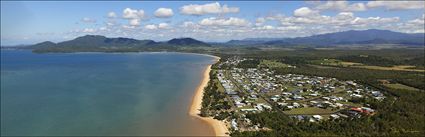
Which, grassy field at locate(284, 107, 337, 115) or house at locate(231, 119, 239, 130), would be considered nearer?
house at locate(231, 119, 239, 130)

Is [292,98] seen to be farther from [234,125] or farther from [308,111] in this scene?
[234,125]

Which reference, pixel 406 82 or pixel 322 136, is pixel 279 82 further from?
pixel 322 136

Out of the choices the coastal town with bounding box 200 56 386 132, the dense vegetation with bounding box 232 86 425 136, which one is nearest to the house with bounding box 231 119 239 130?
the coastal town with bounding box 200 56 386 132

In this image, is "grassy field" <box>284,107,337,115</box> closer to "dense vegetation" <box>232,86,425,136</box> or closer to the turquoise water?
"dense vegetation" <box>232,86,425,136</box>

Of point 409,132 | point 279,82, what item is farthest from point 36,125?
point 279,82

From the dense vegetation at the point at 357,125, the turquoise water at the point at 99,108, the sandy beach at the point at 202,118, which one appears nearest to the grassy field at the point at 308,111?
the dense vegetation at the point at 357,125

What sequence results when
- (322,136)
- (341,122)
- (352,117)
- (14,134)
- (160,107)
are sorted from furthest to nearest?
(160,107)
(352,117)
(341,122)
(14,134)
(322,136)

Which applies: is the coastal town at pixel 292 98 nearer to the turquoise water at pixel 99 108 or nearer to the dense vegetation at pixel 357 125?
the dense vegetation at pixel 357 125

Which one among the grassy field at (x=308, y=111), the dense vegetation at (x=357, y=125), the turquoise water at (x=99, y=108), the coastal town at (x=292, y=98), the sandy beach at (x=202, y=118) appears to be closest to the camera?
the dense vegetation at (x=357, y=125)

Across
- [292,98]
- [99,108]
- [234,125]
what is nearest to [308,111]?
[292,98]
